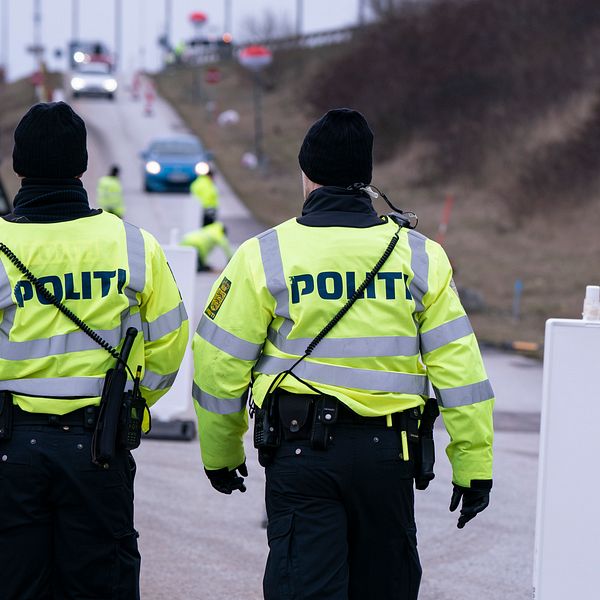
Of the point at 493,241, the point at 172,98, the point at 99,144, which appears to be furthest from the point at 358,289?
the point at 172,98

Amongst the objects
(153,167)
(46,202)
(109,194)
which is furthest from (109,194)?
(46,202)

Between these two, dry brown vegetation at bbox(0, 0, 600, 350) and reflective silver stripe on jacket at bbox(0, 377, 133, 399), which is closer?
reflective silver stripe on jacket at bbox(0, 377, 133, 399)

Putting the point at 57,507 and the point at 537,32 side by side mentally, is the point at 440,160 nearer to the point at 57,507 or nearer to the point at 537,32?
the point at 537,32

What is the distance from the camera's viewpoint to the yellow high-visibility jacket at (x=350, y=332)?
4180 millimetres

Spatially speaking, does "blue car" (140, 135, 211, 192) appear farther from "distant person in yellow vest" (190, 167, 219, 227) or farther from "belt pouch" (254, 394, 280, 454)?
"belt pouch" (254, 394, 280, 454)

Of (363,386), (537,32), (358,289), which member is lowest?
(363,386)

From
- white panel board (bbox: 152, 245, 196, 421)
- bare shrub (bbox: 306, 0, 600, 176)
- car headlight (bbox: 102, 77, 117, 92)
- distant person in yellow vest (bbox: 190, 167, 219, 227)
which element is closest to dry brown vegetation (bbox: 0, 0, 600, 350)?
bare shrub (bbox: 306, 0, 600, 176)

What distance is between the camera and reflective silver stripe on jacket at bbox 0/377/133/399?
4.23 metres

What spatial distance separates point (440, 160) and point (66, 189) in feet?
114

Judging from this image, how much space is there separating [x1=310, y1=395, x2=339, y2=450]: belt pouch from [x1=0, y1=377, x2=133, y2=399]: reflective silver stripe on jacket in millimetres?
741

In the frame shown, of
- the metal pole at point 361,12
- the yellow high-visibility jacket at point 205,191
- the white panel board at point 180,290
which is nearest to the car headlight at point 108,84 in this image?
the metal pole at point 361,12

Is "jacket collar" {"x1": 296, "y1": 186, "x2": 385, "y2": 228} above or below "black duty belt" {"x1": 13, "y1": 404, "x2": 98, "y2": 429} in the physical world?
above

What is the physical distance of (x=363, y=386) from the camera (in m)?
4.16

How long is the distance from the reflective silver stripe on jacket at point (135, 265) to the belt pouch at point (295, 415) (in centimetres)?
66
